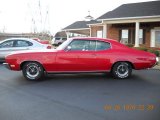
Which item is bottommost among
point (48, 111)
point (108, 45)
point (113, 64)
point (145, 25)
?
point (48, 111)

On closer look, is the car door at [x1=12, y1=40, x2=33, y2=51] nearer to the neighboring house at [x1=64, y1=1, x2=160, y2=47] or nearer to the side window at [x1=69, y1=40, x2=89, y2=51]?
the side window at [x1=69, y1=40, x2=89, y2=51]

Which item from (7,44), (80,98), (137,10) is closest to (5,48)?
(7,44)

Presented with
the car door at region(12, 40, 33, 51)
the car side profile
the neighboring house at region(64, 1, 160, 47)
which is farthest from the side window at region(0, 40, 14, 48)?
the neighboring house at region(64, 1, 160, 47)

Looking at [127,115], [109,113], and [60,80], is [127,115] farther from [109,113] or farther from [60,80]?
[60,80]

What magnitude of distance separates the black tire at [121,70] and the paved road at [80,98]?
0.26m

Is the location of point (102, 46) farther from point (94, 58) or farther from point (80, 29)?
point (80, 29)

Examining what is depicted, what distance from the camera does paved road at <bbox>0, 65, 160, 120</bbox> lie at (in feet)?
15.9

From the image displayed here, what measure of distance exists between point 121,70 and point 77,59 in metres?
1.62

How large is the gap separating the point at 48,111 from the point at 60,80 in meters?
3.28

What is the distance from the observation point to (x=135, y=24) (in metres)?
22.5

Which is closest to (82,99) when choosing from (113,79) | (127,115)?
(127,115)

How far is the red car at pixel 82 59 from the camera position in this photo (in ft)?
27.1

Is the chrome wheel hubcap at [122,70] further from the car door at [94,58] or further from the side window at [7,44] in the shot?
the side window at [7,44]

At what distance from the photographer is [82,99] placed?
596 centimetres
